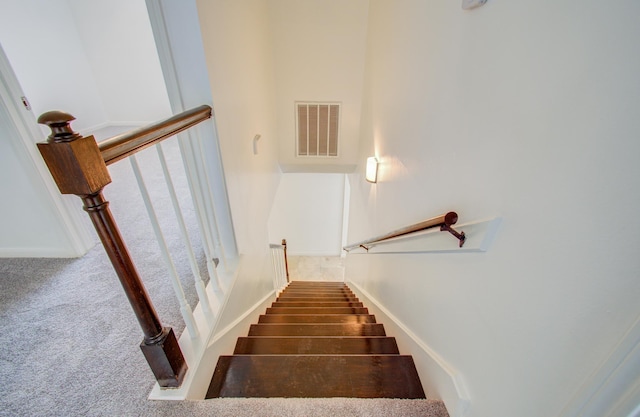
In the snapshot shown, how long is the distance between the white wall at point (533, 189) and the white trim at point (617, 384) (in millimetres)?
24

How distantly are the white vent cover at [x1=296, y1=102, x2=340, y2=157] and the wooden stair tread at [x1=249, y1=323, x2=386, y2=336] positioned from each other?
2.71 m

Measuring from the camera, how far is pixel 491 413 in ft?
2.70

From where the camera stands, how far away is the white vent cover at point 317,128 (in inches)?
145

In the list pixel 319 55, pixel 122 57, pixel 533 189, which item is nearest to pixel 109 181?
pixel 533 189

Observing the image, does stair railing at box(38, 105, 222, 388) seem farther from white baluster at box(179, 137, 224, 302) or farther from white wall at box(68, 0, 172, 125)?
white wall at box(68, 0, 172, 125)

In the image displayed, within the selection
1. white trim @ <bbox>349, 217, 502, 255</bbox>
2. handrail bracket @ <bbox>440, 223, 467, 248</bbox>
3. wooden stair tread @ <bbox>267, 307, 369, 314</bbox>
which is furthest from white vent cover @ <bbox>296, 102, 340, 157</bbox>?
handrail bracket @ <bbox>440, 223, 467, 248</bbox>

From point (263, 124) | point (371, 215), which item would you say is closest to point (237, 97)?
A: point (263, 124)

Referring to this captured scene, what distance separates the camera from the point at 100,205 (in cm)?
68

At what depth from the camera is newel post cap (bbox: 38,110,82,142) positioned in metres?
0.57

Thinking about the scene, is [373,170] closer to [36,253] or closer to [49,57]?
[36,253]

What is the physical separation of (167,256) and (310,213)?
4.88 metres

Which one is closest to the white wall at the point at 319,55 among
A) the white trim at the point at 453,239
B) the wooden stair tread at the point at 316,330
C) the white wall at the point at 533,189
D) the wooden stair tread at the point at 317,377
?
the white wall at the point at 533,189

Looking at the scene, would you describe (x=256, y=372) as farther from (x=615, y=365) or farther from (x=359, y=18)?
(x=359, y=18)

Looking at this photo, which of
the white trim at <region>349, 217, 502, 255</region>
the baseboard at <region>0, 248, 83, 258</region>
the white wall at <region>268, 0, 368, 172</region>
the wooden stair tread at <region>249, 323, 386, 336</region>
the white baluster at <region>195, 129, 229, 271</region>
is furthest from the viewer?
the white wall at <region>268, 0, 368, 172</region>
